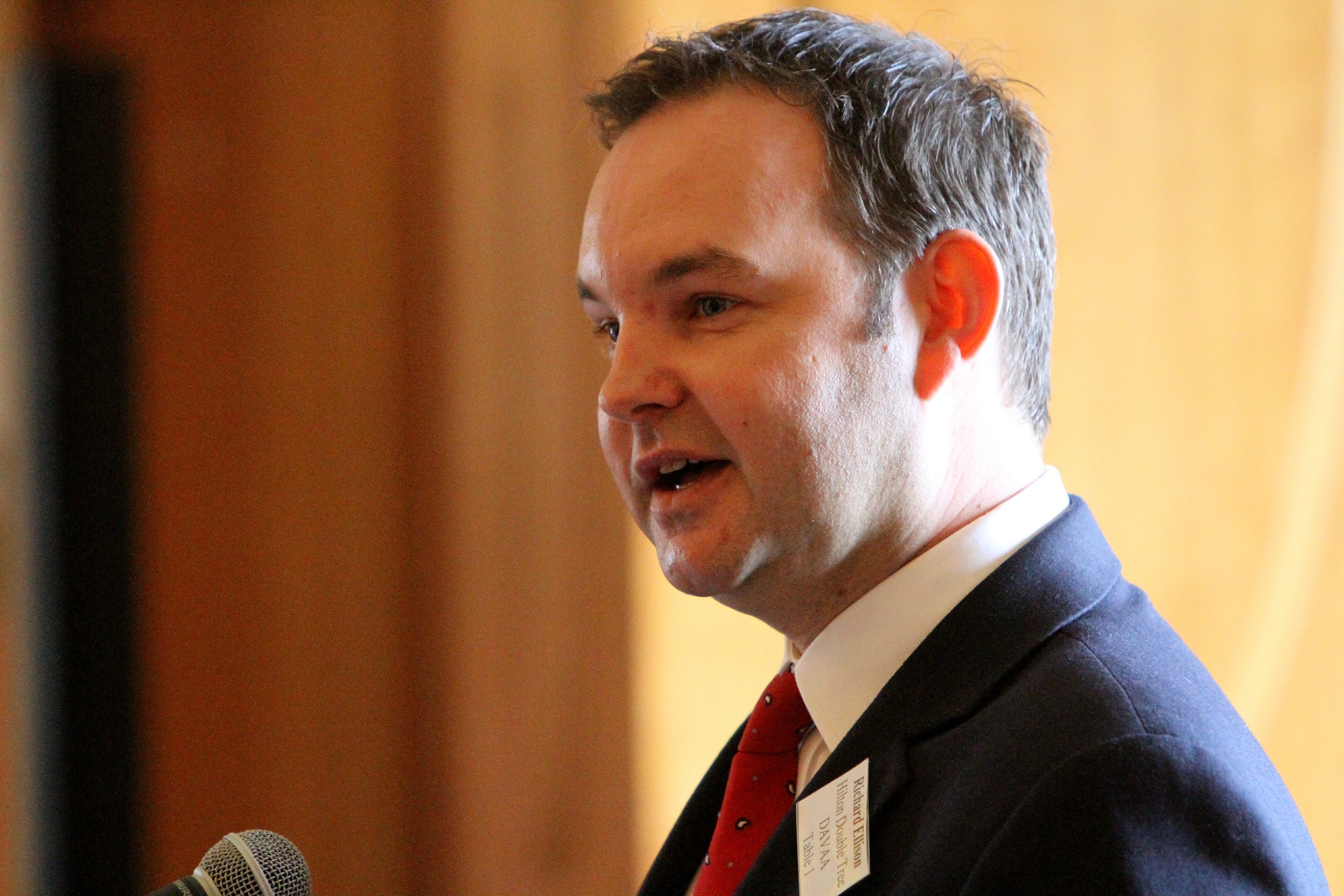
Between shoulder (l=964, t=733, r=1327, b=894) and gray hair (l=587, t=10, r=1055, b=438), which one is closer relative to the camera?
shoulder (l=964, t=733, r=1327, b=894)

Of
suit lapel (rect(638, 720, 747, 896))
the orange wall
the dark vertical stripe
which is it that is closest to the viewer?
suit lapel (rect(638, 720, 747, 896))

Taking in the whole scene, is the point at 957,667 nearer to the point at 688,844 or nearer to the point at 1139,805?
the point at 1139,805

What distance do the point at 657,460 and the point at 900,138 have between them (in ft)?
1.55

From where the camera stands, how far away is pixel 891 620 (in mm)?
1285

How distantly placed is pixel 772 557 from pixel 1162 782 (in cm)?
48

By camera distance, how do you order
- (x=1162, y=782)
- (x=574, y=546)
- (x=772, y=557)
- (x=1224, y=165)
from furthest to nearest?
(x=574, y=546), (x=1224, y=165), (x=772, y=557), (x=1162, y=782)

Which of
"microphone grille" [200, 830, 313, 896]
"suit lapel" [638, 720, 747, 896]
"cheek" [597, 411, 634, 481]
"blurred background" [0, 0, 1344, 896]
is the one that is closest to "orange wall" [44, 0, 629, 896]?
"blurred background" [0, 0, 1344, 896]

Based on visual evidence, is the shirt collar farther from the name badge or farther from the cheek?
the cheek

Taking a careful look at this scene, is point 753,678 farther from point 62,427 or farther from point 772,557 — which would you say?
point 62,427

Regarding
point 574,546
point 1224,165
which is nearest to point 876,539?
point 1224,165

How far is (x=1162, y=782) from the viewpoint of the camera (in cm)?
91

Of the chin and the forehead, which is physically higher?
the forehead

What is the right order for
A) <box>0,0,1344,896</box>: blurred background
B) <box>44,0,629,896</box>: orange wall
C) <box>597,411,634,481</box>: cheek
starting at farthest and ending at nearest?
1. <box>44,0,629,896</box>: orange wall
2. <box>0,0,1344,896</box>: blurred background
3. <box>597,411,634,481</box>: cheek

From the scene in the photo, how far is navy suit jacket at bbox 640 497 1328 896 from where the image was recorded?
2.95ft
